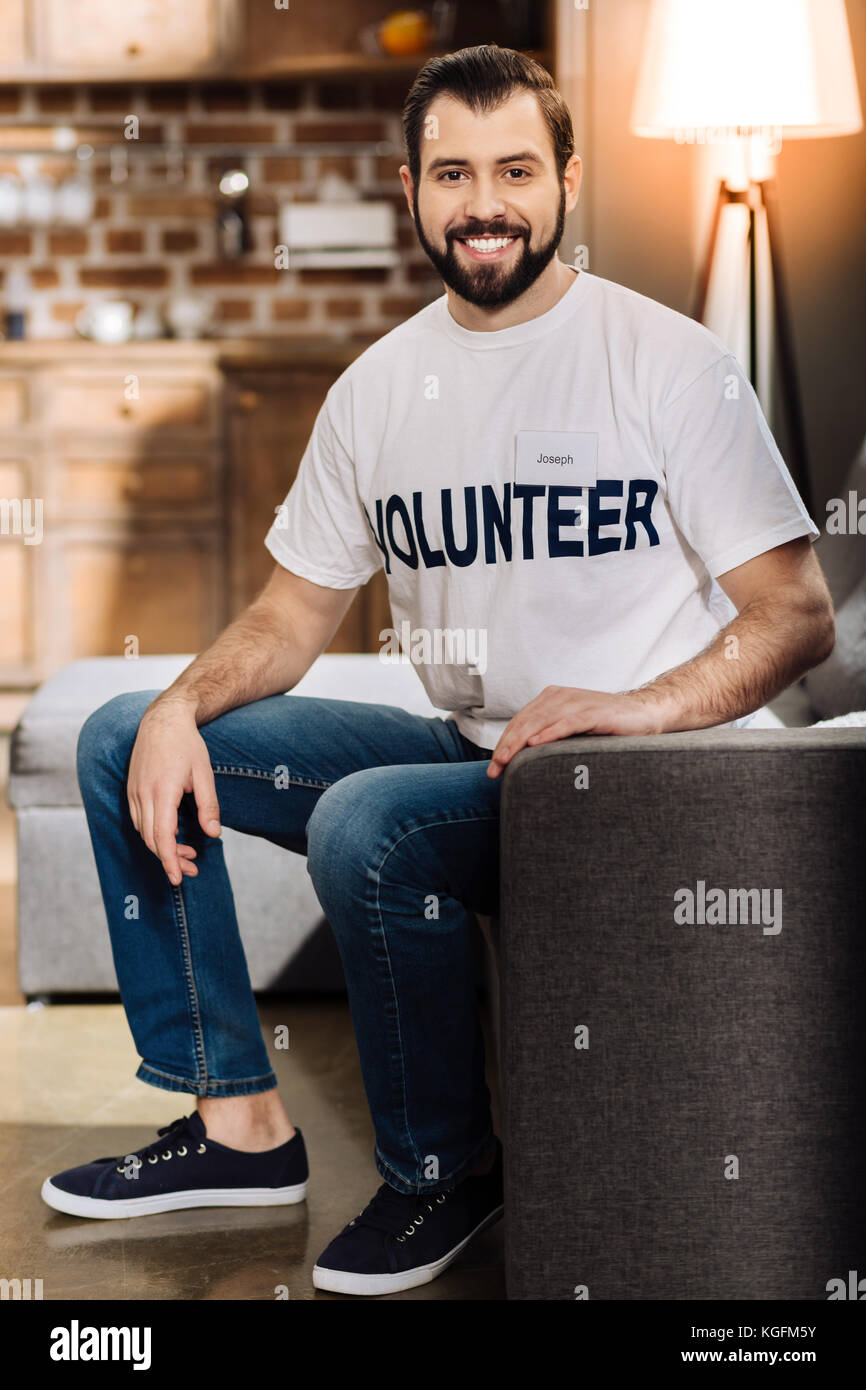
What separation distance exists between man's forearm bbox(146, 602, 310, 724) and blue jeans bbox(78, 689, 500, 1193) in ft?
0.06

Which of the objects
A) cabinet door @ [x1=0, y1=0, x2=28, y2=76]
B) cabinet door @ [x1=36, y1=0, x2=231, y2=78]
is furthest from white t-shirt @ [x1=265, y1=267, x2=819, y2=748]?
cabinet door @ [x1=0, y1=0, x2=28, y2=76]

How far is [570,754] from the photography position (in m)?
0.99

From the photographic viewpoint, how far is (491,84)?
50.7 inches

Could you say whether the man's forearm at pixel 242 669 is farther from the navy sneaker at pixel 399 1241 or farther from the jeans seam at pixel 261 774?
the navy sneaker at pixel 399 1241

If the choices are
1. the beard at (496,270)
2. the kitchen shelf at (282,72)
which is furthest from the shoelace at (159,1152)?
the kitchen shelf at (282,72)

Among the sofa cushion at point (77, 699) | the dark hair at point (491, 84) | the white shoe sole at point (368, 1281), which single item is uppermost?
the dark hair at point (491, 84)

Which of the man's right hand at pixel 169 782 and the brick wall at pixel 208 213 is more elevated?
the brick wall at pixel 208 213

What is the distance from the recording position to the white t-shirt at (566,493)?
1185mm

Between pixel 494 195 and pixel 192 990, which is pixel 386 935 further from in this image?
pixel 494 195

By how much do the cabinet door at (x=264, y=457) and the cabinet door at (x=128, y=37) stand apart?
36.3 inches

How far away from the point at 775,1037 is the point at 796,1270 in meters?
0.18

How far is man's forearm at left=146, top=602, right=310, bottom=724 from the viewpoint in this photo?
1.30 meters

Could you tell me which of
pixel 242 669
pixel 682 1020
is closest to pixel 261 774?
pixel 242 669
